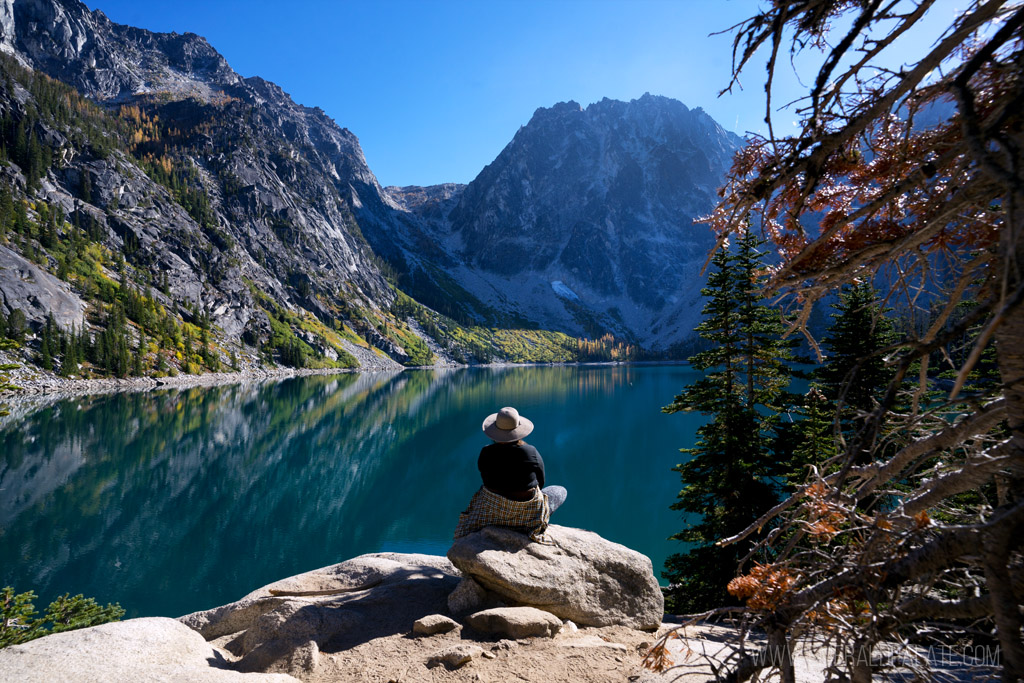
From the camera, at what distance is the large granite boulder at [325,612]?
649 cm

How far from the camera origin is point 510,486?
8.05 m

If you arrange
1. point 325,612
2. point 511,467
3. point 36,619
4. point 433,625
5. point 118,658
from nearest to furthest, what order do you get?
point 118,658 → point 433,625 → point 325,612 → point 511,467 → point 36,619

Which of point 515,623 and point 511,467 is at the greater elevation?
point 511,467

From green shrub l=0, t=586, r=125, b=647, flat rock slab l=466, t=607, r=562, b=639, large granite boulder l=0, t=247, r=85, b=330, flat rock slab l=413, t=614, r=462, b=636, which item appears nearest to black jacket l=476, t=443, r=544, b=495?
flat rock slab l=466, t=607, r=562, b=639

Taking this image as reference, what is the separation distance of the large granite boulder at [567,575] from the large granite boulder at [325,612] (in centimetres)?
113

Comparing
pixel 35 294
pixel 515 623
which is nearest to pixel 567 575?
pixel 515 623

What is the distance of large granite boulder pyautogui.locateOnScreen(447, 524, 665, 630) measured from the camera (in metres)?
7.30

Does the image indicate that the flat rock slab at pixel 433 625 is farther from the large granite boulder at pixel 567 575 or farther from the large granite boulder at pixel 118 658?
the large granite boulder at pixel 118 658

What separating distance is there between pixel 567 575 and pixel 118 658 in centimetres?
575

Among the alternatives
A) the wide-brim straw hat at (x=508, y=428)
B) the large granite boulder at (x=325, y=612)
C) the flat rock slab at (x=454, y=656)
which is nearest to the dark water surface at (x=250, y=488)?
the large granite boulder at (x=325, y=612)

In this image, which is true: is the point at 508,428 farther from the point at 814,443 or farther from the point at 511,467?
the point at 814,443

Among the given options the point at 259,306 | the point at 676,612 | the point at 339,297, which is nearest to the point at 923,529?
the point at 676,612

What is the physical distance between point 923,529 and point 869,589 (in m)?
0.37

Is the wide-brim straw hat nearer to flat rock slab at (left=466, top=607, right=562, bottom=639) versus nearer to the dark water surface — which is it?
flat rock slab at (left=466, top=607, right=562, bottom=639)
